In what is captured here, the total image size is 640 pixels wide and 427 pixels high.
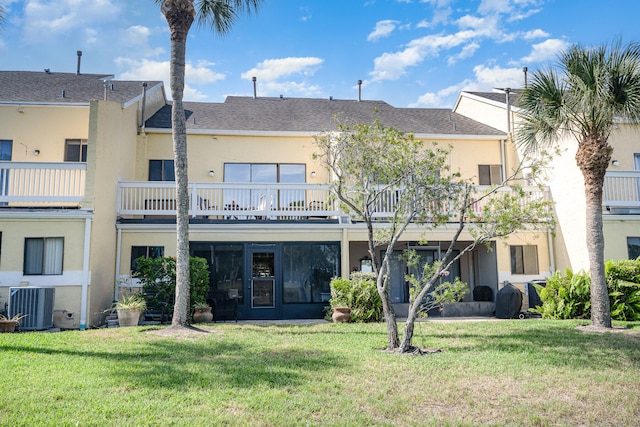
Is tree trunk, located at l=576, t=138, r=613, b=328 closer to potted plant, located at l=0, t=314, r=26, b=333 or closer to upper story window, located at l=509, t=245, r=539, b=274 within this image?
upper story window, located at l=509, t=245, r=539, b=274

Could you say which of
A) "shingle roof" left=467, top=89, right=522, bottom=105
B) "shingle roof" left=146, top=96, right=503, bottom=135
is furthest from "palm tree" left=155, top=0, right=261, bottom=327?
"shingle roof" left=467, top=89, right=522, bottom=105

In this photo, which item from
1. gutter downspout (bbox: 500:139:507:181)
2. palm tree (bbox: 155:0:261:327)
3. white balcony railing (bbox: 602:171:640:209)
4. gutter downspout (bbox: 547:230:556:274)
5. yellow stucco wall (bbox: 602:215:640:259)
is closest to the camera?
palm tree (bbox: 155:0:261:327)

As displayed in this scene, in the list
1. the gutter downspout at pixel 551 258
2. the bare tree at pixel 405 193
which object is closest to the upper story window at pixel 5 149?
the bare tree at pixel 405 193

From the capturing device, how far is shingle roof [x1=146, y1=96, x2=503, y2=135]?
721 inches

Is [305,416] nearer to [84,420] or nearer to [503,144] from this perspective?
[84,420]

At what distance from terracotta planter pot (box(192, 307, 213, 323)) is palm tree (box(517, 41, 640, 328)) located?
9318 millimetres

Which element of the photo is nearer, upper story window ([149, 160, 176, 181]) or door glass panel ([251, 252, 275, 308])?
door glass panel ([251, 252, 275, 308])

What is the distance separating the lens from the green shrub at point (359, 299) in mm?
13445

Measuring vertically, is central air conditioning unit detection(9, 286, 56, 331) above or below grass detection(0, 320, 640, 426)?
above

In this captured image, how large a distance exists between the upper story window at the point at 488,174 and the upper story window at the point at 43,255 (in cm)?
1410

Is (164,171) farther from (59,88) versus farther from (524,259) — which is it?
(524,259)

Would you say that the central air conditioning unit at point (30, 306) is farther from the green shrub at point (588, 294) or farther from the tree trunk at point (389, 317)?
the green shrub at point (588, 294)

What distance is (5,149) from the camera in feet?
54.4

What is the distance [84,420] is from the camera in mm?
5344
